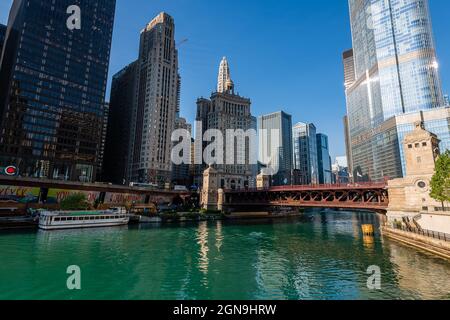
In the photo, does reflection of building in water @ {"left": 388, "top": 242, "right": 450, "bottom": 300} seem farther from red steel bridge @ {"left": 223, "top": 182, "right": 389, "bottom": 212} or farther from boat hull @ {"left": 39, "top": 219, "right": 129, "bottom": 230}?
boat hull @ {"left": 39, "top": 219, "right": 129, "bottom": 230}

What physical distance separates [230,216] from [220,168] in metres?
72.2

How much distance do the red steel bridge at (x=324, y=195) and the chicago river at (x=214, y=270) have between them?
19.0 m

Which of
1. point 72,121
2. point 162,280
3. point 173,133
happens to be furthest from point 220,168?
point 162,280

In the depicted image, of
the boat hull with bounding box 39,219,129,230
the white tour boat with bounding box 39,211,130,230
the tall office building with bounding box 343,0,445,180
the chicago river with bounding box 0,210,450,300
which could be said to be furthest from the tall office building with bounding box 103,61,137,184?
the tall office building with bounding box 343,0,445,180

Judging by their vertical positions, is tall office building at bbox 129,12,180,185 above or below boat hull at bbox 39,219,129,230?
above

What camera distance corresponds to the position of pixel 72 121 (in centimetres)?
12300

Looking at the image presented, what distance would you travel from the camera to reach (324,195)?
78.9 m

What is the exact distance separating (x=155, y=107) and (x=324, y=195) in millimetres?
115563

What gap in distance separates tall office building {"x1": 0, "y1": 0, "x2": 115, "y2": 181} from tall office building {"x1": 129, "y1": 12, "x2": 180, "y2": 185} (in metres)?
28.4

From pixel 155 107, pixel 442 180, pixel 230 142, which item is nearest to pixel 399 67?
pixel 230 142

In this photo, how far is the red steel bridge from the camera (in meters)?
60.0

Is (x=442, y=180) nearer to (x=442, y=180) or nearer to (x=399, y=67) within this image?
(x=442, y=180)

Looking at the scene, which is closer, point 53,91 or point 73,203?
point 73,203

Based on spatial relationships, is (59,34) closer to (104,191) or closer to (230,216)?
(104,191)
